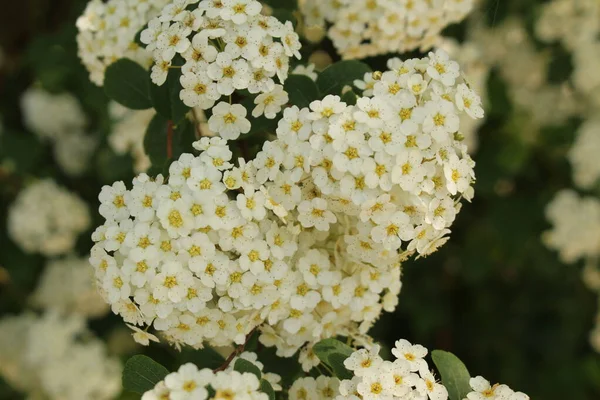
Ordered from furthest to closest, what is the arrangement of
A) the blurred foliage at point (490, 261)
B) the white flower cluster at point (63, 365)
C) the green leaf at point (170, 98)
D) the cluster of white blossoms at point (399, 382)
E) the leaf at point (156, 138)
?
the blurred foliage at point (490, 261), the white flower cluster at point (63, 365), the leaf at point (156, 138), the green leaf at point (170, 98), the cluster of white blossoms at point (399, 382)

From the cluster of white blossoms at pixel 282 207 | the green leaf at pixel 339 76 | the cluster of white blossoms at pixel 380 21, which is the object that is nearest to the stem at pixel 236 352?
the cluster of white blossoms at pixel 282 207

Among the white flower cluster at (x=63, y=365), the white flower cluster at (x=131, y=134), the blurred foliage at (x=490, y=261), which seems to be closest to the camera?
the white flower cluster at (x=131, y=134)

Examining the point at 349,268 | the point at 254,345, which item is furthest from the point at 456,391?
the point at 254,345

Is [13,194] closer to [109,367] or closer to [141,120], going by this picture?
[109,367]

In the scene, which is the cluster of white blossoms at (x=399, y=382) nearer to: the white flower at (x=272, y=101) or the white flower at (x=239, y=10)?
the white flower at (x=272, y=101)

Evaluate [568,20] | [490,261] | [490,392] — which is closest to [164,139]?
[490,392]

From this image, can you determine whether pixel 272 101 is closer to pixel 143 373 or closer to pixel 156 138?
pixel 156 138
